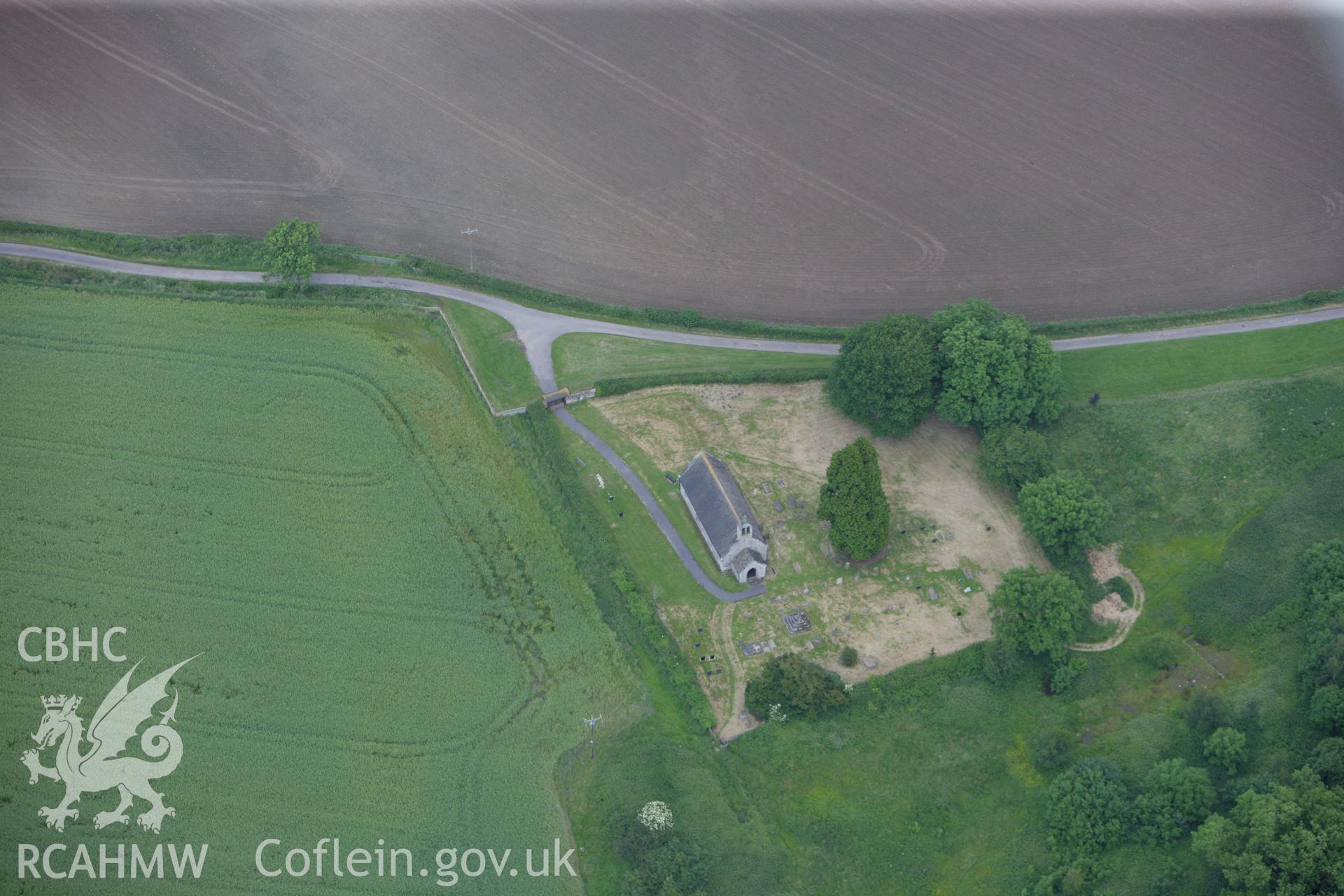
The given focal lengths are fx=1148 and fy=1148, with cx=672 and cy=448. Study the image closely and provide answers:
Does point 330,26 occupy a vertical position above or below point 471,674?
above

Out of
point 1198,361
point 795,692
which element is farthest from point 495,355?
point 1198,361

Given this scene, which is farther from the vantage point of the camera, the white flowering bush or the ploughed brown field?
the ploughed brown field

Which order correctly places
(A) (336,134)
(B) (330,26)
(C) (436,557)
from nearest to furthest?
(C) (436,557), (A) (336,134), (B) (330,26)

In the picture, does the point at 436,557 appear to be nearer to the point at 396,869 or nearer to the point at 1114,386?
the point at 396,869

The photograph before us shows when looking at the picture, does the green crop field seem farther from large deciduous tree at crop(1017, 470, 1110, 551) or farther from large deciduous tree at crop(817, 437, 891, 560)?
large deciduous tree at crop(1017, 470, 1110, 551)

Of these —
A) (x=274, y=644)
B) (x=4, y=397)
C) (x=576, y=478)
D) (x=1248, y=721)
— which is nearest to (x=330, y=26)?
(x=4, y=397)

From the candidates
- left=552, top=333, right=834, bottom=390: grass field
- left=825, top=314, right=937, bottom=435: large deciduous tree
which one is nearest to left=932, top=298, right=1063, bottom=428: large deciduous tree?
left=825, top=314, right=937, bottom=435: large deciduous tree

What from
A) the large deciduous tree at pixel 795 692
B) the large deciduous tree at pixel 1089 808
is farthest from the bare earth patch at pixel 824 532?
the large deciduous tree at pixel 1089 808
